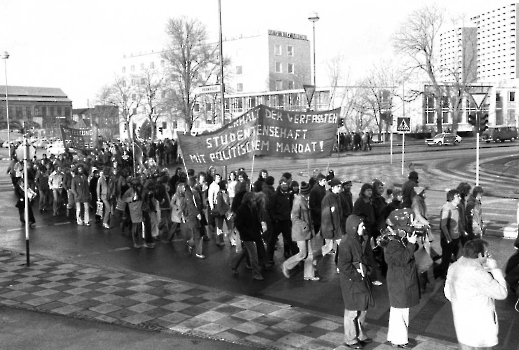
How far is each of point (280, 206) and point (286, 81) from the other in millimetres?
70896

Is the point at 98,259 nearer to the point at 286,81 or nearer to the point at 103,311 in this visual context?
the point at 103,311

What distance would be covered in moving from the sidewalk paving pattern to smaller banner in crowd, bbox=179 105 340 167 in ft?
12.0

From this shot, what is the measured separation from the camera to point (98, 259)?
12.2 metres

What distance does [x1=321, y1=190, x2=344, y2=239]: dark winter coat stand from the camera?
1034 cm

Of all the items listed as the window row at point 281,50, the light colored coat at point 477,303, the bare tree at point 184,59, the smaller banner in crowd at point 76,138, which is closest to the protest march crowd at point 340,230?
the light colored coat at point 477,303

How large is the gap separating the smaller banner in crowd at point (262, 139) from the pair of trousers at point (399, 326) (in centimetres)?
671

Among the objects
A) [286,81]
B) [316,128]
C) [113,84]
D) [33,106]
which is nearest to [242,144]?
[316,128]

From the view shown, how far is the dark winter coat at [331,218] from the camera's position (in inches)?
407

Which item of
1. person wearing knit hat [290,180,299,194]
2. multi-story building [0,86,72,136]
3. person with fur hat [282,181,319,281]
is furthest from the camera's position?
multi-story building [0,86,72,136]

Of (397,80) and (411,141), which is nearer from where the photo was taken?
(411,141)

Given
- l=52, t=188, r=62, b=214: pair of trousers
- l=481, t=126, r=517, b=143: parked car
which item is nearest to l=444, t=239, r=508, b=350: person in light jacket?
l=52, t=188, r=62, b=214: pair of trousers

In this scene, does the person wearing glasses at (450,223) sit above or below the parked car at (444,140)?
above

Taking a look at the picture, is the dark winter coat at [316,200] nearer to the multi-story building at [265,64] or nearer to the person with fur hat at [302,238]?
the person with fur hat at [302,238]

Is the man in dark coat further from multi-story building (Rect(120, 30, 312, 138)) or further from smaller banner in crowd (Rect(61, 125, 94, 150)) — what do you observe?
multi-story building (Rect(120, 30, 312, 138))
